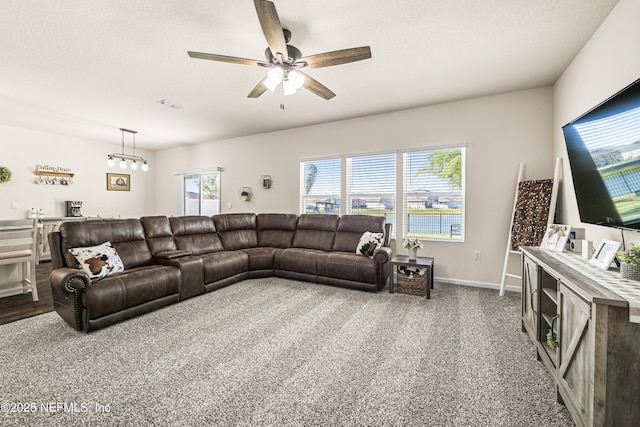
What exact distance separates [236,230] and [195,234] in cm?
82

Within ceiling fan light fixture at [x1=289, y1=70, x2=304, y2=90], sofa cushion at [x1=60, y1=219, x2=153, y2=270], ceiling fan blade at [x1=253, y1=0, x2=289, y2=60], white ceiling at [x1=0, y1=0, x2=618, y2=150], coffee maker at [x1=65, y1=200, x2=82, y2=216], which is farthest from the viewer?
coffee maker at [x1=65, y1=200, x2=82, y2=216]

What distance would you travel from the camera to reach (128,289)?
9.27 feet

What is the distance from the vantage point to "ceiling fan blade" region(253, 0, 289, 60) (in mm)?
1710

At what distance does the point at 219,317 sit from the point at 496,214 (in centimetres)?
389

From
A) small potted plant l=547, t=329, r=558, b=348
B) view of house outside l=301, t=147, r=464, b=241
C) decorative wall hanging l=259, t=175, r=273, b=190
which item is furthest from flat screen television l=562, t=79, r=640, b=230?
decorative wall hanging l=259, t=175, r=273, b=190

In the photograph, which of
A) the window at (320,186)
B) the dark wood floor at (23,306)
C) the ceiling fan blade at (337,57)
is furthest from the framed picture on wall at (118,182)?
the ceiling fan blade at (337,57)

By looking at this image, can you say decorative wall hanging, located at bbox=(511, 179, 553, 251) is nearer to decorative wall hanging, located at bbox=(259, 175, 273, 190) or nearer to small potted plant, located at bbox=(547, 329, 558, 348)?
small potted plant, located at bbox=(547, 329, 558, 348)

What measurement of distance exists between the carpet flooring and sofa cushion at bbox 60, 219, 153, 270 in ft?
2.62

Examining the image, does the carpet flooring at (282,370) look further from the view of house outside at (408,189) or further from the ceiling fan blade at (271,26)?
the ceiling fan blade at (271,26)

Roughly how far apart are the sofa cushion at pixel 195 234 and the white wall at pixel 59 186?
3176mm

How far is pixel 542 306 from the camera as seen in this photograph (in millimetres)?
2109

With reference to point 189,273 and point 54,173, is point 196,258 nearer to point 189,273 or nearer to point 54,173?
point 189,273

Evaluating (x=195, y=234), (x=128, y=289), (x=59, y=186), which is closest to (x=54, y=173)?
(x=59, y=186)

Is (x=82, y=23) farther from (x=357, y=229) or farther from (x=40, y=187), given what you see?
(x=40, y=187)
